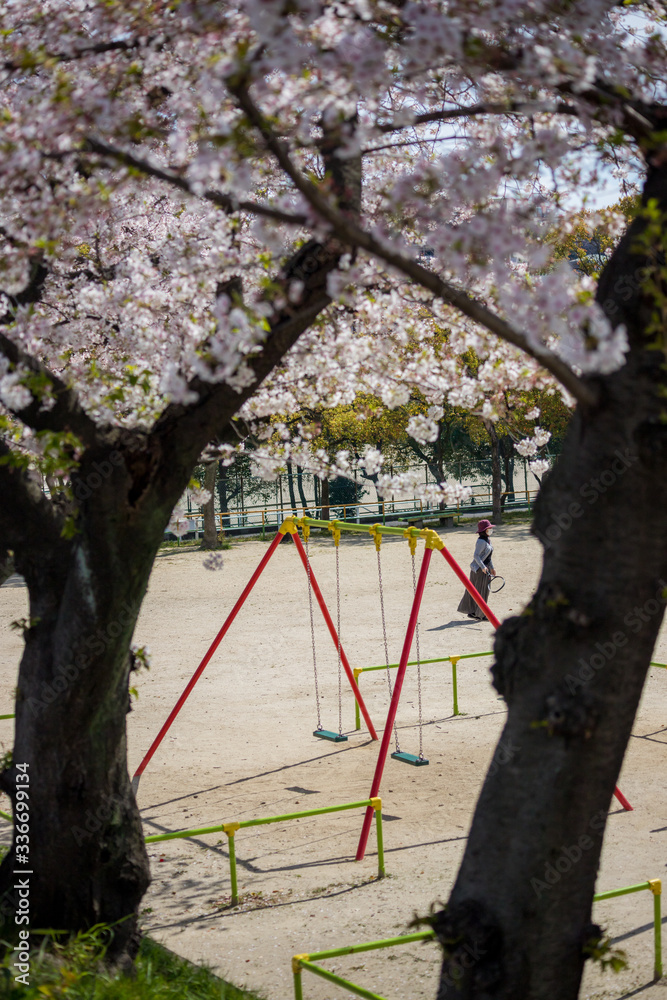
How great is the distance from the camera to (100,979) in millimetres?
4781

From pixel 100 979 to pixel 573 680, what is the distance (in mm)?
2779

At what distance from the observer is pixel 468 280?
18.3 feet

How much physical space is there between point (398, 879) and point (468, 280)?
4.37 meters

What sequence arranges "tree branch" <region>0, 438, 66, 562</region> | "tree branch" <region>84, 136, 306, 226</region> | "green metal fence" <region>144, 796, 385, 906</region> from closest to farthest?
"tree branch" <region>84, 136, 306, 226</region>
"tree branch" <region>0, 438, 66, 562</region>
"green metal fence" <region>144, 796, 385, 906</region>

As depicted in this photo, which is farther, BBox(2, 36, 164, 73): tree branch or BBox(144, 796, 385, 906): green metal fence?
Result: BBox(144, 796, 385, 906): green metal fence

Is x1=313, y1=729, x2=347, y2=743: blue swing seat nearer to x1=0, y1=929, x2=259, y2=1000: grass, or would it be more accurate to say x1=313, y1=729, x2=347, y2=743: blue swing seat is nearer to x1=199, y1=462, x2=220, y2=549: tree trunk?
x1=0, y1=929, x2=259, y2=1000: grass

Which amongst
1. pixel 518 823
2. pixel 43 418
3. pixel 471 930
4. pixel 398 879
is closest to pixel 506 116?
pixel 43 418

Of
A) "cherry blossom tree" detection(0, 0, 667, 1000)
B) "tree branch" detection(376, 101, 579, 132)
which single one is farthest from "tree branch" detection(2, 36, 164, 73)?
"tree branch" detection(376, 101, 579, 132)

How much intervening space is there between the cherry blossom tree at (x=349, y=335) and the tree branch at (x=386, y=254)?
11mm

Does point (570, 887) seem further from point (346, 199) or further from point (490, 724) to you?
point (490, 724)

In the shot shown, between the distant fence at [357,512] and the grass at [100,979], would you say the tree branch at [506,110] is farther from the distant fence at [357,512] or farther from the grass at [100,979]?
the distant fence at [357,512]

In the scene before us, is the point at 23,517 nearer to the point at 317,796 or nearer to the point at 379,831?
the point at 379,831

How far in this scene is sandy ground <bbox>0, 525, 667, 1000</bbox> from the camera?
21.0ft

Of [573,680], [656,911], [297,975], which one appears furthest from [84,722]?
[656,911]
